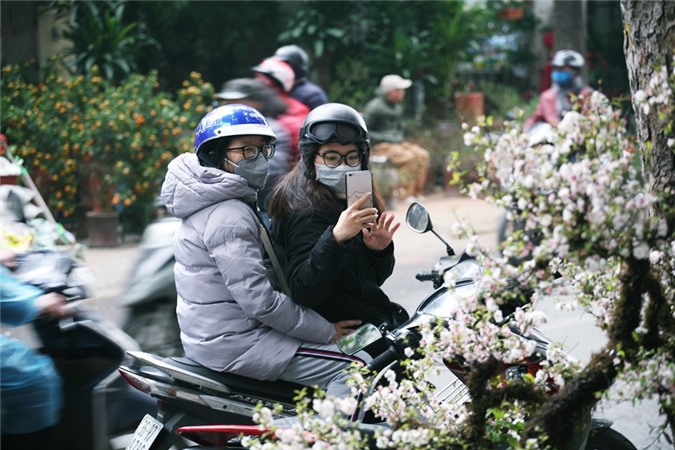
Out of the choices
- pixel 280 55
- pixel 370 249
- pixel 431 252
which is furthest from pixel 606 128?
pixel 431 252

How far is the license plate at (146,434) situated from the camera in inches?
142

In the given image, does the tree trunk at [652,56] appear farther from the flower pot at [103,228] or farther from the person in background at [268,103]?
the flower pot at [103,228]

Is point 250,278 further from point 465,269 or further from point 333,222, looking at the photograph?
point 465,269

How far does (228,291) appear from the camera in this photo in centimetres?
366

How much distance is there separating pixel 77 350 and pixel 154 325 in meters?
0.83

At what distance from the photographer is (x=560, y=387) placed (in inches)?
115

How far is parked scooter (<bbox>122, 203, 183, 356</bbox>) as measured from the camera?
4.84m

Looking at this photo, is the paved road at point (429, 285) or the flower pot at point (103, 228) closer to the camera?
the paved road at point (429, 285)

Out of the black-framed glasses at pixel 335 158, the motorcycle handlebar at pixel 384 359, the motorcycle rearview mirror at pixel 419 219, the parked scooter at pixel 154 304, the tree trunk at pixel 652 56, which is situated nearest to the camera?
the tree trunk at pixel 652 56

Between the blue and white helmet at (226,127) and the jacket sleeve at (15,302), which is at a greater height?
the blue and white helmet at (226,127)

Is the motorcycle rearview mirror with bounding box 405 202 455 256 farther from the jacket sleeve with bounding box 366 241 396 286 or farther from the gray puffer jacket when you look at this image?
the gray puffer jacket

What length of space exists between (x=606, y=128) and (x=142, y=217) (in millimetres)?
8862

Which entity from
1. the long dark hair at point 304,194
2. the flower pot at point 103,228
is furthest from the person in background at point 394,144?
the long dark hair at point 304,194

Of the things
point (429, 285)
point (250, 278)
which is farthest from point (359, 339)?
point (429, 285)
